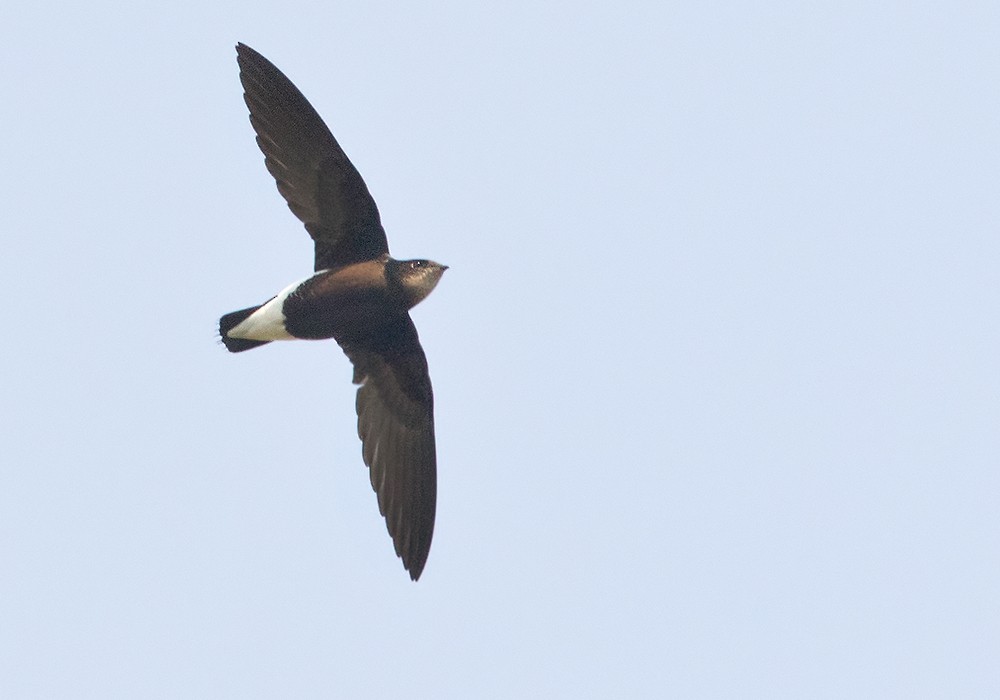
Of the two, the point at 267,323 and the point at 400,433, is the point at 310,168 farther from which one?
the point at 400,433

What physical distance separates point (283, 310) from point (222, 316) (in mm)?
582

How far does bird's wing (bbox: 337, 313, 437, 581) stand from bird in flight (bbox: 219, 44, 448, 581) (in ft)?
0.03

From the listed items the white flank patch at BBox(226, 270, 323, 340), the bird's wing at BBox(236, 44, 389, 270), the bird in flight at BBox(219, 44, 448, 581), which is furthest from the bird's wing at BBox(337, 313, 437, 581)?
the bird's wing at BBox(236, 44, 389, 270)

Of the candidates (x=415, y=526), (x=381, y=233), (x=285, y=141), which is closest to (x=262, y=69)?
(x=285, y=141)

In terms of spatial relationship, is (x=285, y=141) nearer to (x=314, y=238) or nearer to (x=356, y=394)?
(x=314, y=238)

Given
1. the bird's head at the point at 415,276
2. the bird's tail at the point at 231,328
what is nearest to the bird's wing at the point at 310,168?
the bird's head at the point at 415,276

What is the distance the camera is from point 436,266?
1126 centimetres

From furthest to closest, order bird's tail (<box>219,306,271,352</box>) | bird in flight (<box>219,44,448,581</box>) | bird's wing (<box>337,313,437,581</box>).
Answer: bird's wing (<box>337,313,437,581</box>) < bird's tail (<box>219,306,271,352</box>) < bird in flight (<box>219,44,448,581</box>)

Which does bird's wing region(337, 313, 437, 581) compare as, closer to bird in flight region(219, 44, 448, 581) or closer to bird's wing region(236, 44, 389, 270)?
bird in flight region(219, 44, 448, 581)

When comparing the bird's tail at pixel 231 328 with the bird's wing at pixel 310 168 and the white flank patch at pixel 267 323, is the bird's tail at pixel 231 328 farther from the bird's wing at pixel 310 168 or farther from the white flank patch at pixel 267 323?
the bird's wing at pixel 310 168

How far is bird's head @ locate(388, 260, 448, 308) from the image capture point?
37.0 feet

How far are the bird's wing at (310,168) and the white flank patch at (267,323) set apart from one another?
369 mm

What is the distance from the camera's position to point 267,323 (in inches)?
458

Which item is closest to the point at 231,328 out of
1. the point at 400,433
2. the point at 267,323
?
the point at 267,323
